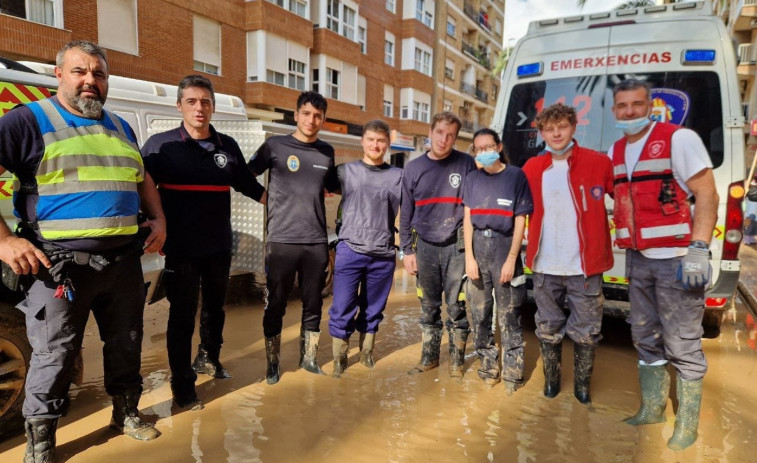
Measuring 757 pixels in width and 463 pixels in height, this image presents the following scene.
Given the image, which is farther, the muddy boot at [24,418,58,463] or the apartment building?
the apartment building

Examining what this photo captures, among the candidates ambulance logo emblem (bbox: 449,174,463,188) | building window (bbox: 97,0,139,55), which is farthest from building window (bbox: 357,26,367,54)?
ambulance logo emblem (bbox: 449,174,463,188)

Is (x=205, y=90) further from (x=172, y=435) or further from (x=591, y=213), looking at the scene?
(x=591, y=213)

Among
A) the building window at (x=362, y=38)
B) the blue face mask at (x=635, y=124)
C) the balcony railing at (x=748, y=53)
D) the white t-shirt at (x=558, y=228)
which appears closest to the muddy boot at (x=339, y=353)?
the white t-shirt at (x=558, y=228)

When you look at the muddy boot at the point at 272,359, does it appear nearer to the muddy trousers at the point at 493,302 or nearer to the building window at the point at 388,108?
the muddy trousers at the point at 493,302

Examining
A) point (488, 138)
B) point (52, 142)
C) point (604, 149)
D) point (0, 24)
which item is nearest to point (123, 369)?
point (52, 142)

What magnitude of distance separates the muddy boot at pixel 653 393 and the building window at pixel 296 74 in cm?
1725

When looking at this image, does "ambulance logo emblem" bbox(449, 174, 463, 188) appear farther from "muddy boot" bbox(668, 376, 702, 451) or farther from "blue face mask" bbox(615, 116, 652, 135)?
"muddy boot" bbox(668, 376, 702, 451)

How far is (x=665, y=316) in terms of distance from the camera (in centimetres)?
311

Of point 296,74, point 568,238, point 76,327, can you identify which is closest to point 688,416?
point 568,238

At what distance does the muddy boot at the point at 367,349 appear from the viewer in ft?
14.1

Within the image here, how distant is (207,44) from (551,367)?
1553 centimetres

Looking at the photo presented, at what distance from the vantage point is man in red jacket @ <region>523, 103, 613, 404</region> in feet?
11.2

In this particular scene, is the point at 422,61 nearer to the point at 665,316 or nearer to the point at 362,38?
the point at 362,38

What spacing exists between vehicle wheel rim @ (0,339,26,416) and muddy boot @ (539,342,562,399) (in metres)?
3.57
